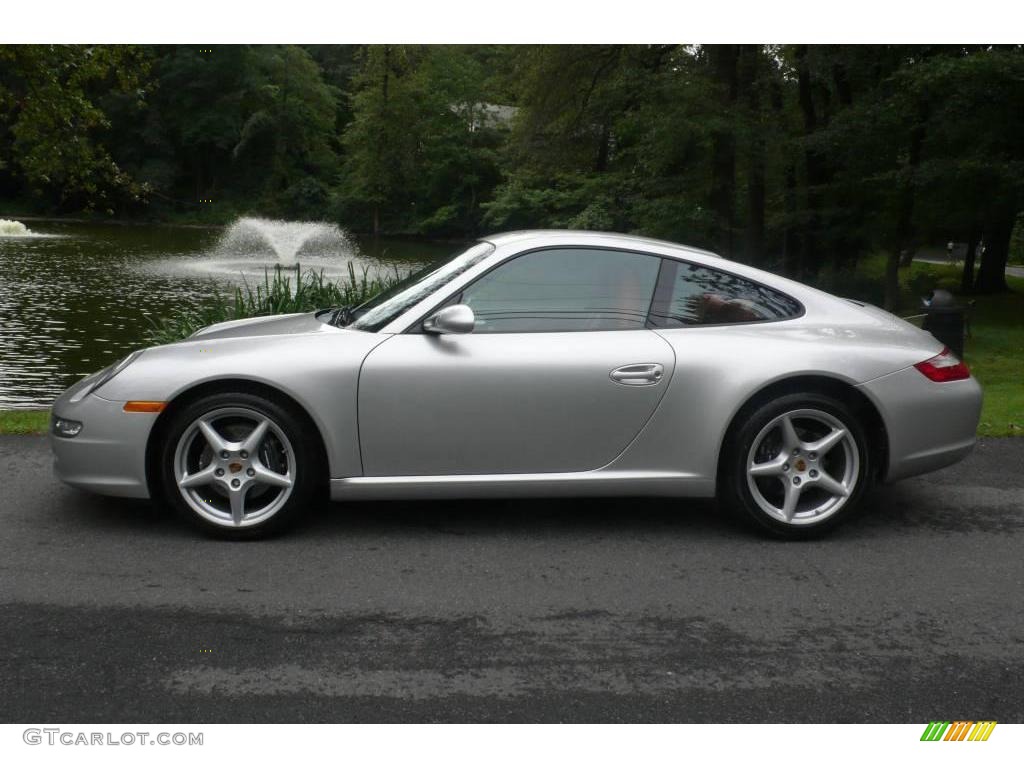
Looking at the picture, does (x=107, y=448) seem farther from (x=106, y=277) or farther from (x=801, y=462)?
(x=106, y=277)

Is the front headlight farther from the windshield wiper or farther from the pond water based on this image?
the pond water

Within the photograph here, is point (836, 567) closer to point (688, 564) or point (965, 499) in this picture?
point (688, 564)

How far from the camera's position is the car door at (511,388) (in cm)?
488

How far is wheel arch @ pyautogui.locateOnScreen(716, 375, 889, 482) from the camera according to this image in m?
5.04

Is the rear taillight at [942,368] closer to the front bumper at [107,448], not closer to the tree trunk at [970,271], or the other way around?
the front bumper at [107,448]

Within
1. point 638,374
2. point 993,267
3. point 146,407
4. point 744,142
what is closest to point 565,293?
point 638,374

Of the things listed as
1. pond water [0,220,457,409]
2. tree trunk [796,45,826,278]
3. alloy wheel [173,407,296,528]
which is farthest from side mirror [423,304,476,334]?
tree trunk [796,45,826,278]

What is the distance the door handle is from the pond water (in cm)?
825

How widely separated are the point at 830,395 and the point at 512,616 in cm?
199

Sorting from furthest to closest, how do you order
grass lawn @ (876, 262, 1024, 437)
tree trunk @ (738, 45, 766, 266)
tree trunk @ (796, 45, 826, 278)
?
tree trunk @ (796, 45, 826, 278), tree trunk @ (738, 45, 766, 266), grass lawn @ (876, 262, 1024, 437)

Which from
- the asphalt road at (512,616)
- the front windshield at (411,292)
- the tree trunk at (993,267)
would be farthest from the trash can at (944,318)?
the tree trunk at (993,267)

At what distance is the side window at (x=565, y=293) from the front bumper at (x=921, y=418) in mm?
1147
